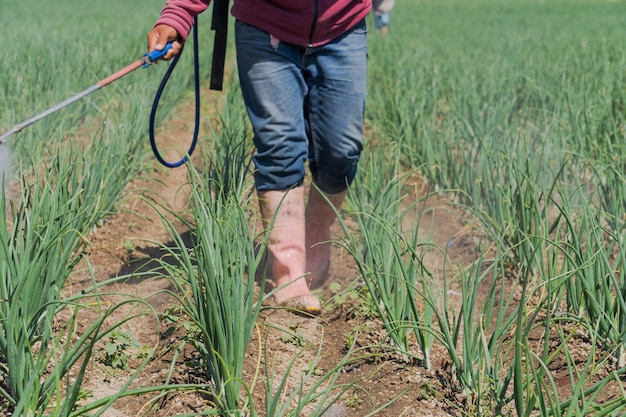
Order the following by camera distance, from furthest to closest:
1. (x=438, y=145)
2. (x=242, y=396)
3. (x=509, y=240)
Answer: (x=438, y=145)
(x=509, y=240)
(x=242, y=396)

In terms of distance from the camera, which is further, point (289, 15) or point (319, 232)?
point (319, 232)

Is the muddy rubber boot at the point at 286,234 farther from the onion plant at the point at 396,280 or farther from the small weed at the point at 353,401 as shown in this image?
the small weed at the point at 353,401

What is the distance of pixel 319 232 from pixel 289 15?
29.7 inches

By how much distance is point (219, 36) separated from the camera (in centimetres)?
266

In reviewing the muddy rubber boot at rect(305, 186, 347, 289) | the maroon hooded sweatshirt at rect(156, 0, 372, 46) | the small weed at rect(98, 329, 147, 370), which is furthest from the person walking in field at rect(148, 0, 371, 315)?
the small weed at rect(98, 329, 147, 370)

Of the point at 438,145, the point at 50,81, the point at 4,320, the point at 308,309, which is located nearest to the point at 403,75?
the point at 438,145

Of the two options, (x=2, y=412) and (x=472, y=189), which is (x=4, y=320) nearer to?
(x=2, y=412)

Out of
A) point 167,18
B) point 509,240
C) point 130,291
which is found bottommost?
point 130,291

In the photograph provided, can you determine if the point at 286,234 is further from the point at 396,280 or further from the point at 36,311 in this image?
the point at 36,311

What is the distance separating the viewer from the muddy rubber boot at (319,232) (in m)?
2.79

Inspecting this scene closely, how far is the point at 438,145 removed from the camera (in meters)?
3.63

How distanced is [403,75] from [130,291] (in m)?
2.85

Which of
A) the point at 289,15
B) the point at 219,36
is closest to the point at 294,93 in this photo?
the point at 289,15

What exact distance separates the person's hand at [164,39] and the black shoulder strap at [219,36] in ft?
1.02
